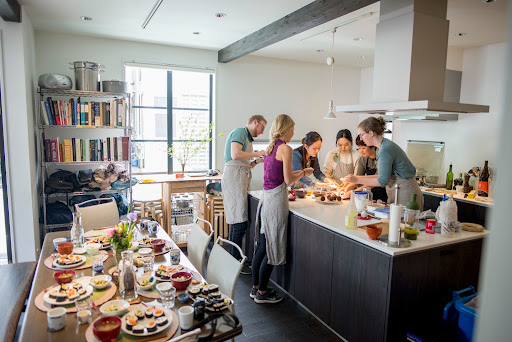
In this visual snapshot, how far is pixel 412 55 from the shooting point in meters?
2.68

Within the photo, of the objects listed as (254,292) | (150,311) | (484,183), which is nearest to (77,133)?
(254,292)

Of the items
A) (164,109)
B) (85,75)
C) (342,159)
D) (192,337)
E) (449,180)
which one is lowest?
(192,337)

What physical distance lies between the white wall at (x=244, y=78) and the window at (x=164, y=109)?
206mm

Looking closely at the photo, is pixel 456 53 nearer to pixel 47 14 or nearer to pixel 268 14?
pixel 268 14

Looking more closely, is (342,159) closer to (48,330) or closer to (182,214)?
(182,214)

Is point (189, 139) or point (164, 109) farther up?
point (164, 109)

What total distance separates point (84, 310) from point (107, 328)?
8.2 inches

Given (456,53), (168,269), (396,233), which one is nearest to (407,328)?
(396,233)

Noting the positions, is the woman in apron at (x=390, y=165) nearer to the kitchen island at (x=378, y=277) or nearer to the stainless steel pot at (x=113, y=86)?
the kitchen island at (x=378, y=277)

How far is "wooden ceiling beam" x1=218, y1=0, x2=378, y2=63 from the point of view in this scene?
280 cm

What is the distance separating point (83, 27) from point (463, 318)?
4.67m

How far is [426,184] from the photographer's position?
15.3 feet

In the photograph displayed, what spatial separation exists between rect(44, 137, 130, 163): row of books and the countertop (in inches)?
89.9

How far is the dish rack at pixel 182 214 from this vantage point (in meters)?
4.61
